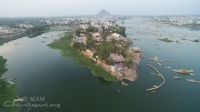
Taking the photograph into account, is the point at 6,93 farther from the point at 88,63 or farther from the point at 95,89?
the point at 88,63

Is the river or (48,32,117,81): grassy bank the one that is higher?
(48,32,117,81): grassy bank

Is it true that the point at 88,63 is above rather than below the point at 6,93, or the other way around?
above

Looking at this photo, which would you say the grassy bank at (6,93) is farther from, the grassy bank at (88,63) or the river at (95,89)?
A: the grassy bank at (88,63)

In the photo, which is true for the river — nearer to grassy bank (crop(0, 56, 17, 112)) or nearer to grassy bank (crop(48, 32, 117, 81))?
grassy bank (crop(0, 56, 17, 112))

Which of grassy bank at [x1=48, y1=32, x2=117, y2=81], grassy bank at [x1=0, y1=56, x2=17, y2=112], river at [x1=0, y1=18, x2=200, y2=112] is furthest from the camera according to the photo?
grassy bank at [x1=48, y1=32, x2=117, y2=81]

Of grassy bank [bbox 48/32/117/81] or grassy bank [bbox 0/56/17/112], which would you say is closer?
grassy bank [bbox 0/56/17/112]

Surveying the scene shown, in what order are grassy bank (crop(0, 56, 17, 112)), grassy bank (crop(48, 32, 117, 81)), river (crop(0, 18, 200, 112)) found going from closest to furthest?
grassy bank (crop(0, 56, 17, 112)) < river (crop(0, 18, 200, 112)) < grassy bank (crop(48, 32, 117, 81))

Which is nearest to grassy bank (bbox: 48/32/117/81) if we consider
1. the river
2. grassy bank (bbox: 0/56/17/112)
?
the river

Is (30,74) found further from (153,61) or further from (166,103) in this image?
(153,61)

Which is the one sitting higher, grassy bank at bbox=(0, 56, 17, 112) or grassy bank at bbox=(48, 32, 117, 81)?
grassy bank at bbox=(48, 32, 117, 81)

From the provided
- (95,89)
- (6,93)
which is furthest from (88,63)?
(6,93)

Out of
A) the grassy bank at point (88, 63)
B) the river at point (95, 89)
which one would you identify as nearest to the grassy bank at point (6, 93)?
the river at point (95, 89)

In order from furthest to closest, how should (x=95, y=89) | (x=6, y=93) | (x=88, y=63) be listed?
(x=88, y=63) < (x=95, y=89) < (x=6, y=93)
